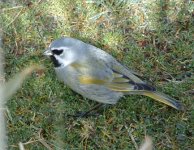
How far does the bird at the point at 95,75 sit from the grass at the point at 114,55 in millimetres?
211

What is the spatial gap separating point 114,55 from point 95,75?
71cm

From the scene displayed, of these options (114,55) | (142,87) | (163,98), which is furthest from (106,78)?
(114,55)

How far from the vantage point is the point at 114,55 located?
167 inches

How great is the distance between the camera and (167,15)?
450cm

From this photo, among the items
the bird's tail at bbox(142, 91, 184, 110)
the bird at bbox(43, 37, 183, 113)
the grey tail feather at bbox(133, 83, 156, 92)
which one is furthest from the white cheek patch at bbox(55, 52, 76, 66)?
the bird's tail at bbox(142, 91, 184, 110)

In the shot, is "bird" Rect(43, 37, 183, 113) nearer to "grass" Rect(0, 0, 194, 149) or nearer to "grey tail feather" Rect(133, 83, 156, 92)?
"grey tail feather" Rect(133, 83, 156, 92)

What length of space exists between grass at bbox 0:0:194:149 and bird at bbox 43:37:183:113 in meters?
0.21

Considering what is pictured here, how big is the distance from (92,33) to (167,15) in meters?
0.83

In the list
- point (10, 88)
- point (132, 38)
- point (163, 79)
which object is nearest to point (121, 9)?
point (132, 38)

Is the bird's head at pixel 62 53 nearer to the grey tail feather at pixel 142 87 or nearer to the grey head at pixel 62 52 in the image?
the grey head at pixel 62 52

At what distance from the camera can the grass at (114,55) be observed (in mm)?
3758

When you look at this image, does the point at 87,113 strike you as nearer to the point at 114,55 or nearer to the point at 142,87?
the point at 142,87

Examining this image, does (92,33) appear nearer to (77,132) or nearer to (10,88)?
(77,132)

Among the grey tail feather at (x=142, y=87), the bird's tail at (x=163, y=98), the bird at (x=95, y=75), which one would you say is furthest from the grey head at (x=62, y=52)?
the bird's tail at (x=163, y=98)
